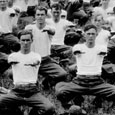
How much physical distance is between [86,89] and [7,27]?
11.2 ft

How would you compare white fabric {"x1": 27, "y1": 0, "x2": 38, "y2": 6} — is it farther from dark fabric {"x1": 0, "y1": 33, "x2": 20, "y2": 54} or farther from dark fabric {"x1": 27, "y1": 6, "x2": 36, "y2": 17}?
dark fabric {"x1": 0, "y1": 33, "x2": 20, "y2": 54}

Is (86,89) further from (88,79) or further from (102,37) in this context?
(102,37)

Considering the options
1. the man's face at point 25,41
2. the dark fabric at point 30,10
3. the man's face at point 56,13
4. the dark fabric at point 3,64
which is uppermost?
the man's face at point 25,41

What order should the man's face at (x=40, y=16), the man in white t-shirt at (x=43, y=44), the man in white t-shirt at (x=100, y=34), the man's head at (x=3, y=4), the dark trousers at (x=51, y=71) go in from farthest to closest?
the man's head at (x=3, y=4) < the man in white t-shirt at (x=100, y=34) < the man's face at (x=40, y=16) < the man in white t-shirt at (x=43, y=44) < the dark trousers at (x=51, y=71)

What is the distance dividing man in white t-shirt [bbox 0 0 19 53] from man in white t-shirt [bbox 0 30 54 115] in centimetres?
224

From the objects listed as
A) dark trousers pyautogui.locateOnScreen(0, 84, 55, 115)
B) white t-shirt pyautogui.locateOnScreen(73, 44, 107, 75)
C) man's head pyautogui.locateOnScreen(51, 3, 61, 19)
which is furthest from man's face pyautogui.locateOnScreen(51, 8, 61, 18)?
dark trousers pyautogui.locateOnScreen(0, 84, 55, 115)

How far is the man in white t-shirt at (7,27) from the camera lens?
31.9 feet

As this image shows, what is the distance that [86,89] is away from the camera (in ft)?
24.3

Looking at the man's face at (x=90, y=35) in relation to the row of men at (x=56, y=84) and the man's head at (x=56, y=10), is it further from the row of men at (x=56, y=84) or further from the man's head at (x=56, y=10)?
the man's head at (x=56, y=10)

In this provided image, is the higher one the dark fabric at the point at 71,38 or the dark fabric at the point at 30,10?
the dark fabric at the point at 30,10

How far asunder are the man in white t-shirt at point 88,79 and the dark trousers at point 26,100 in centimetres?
49

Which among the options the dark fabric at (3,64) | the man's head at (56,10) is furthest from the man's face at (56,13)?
the dark fabric at (3,64)

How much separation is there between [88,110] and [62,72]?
1.08 meters

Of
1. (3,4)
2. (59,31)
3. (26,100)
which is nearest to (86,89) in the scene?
(26,100)
